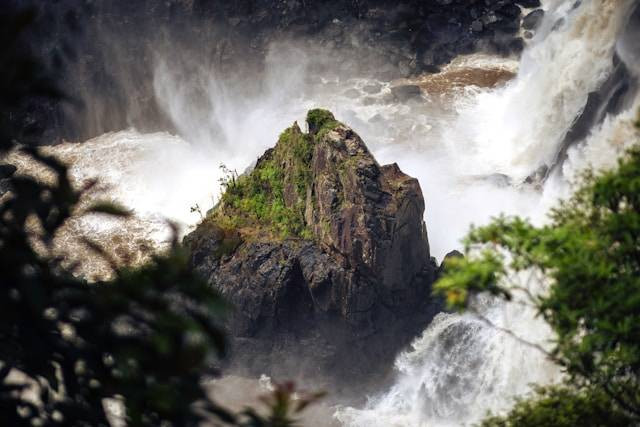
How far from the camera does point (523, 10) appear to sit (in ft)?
107

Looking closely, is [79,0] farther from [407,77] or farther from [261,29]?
[407,77]

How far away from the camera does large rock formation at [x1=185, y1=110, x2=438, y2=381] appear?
1844cm

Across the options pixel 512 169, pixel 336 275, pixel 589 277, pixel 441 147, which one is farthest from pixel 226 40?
pixel 589 277

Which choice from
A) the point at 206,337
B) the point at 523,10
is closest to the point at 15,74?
the point at 206,337

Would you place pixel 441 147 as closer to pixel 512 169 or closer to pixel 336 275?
pixel 512 169

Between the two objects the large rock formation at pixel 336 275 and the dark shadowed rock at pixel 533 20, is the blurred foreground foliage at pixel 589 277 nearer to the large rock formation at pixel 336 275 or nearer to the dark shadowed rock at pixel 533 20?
the large rock formation at pixel 336 275

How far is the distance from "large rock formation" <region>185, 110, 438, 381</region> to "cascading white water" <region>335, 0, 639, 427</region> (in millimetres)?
1036

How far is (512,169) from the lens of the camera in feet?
83.1

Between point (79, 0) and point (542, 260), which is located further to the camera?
point (79, 0)

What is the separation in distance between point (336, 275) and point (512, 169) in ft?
31.2

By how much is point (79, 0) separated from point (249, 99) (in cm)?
961

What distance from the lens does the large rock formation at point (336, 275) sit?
18438mm

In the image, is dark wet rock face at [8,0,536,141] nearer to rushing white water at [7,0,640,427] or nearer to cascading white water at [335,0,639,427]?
rushing white water at [7,0,640,427]

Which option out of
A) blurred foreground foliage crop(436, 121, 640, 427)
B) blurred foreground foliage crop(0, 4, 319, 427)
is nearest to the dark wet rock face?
blurred foreground foliage crop(436, 121, 640, 427)
